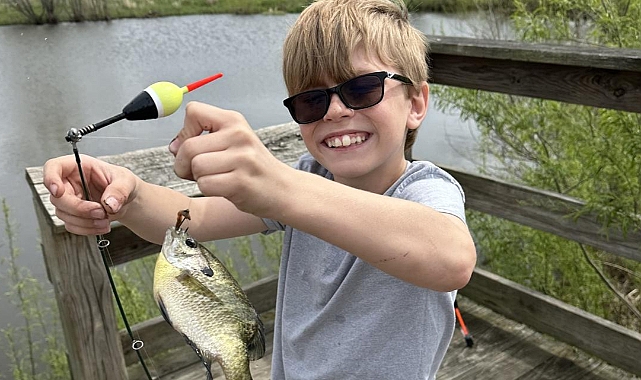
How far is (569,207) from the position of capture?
262cm

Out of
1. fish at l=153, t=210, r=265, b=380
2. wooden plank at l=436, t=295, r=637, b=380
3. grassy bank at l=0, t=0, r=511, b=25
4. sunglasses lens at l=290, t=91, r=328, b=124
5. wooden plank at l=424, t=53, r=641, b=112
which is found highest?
sunglasses lens at l=290, t=91, r=328, b=124

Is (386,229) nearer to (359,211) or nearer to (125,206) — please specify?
(359,211)

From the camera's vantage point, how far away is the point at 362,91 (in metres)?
1.20

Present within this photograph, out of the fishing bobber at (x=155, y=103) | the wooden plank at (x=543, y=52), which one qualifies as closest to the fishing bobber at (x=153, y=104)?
the fishing bobber at (x=155, y=103)

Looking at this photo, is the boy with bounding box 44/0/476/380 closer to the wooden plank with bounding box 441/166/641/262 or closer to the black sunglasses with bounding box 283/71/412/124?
the black sunglasses with bounding box 283/71/412/124

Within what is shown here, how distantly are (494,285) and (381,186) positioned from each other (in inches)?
79.0

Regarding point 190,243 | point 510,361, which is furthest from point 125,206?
point 510,361

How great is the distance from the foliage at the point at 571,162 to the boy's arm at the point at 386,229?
1.62 meters

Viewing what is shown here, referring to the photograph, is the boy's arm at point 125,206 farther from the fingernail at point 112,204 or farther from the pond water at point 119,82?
the pond water at point 119,82

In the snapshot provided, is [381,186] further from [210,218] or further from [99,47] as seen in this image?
[99,47]

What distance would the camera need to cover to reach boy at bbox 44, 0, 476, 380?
1021mm

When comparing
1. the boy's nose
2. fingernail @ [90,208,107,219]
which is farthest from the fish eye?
the boy's nose

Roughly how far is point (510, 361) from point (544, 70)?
1311 mm

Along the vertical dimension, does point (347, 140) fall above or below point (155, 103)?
below
